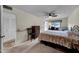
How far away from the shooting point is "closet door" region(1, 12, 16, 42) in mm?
2198

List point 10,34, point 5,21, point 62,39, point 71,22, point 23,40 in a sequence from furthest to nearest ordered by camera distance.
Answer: point 62,39, point 23,40, point 71,22, point 10,34, point 5,21

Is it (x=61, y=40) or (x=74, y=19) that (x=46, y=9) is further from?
(x=61, y=40)

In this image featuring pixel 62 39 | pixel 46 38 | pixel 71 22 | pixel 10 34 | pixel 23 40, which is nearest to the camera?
pixel 10 34

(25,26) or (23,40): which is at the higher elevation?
(25,26)

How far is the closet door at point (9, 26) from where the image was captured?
2198 millimetres

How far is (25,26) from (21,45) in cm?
77

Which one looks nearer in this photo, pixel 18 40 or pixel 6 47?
pixel 6 47

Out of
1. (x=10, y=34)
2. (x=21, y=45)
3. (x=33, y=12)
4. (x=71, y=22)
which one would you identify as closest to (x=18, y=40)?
(x=21, y=45)

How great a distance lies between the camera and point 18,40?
267 centimetres

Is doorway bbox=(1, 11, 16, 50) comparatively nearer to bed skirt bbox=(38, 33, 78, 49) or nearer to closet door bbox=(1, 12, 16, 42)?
closet door bbox=(1, 12, 16, 42)

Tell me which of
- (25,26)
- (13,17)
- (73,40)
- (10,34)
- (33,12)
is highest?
(33,12)

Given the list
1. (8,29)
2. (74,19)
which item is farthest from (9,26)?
(74,19)

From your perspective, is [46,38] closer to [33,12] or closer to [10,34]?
[33,12]

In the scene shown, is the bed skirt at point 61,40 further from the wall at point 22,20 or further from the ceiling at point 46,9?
the wall at point 22,20
